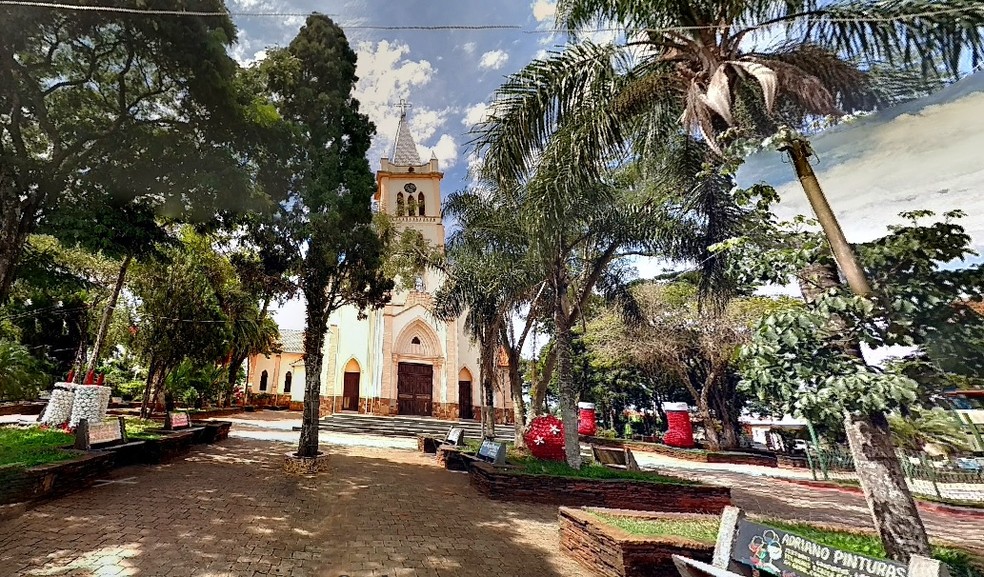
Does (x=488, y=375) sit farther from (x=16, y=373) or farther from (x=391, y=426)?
(x=16, y=373)

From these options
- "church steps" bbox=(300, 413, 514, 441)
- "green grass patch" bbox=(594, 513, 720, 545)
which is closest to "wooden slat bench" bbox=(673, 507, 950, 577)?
"green grass patch" bbox=(594, 513, 720, 545)

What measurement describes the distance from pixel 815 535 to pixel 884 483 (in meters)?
1.88

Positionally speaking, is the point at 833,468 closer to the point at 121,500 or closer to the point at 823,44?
the point at 823,44

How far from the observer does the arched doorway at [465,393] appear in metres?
26.4

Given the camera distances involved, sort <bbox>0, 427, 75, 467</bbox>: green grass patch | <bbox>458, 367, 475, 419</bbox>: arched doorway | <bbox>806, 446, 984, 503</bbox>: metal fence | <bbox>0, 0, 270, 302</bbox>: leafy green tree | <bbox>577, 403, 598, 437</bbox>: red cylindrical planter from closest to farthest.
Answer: <bbox>0, 427, 75, 467</bbox>: green grass patch
<bbox>0, 0, 270, 302</bbox>: leafy green tree
<bbox>806, 446, 984, 503</bbox>: metal fence
<bbox>577, 403, 598, 437</bbox>: red cylindrical planter
<bbox>458, 367, 475, 419</bbox>: arched doorway

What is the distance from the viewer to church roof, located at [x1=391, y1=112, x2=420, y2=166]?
108 ft

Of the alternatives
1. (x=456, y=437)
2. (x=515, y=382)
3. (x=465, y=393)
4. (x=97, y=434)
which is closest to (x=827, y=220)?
(x=515, y=382)

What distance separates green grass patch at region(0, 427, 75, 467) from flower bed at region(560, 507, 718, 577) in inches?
286

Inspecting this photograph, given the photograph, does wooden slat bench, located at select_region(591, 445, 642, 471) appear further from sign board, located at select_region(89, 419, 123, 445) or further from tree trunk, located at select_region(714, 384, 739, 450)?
tree trunk, located at select_region(714, 384, 739, 450)

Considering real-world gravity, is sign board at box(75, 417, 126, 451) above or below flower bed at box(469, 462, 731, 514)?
above

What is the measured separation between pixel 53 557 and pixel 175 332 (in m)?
10.8

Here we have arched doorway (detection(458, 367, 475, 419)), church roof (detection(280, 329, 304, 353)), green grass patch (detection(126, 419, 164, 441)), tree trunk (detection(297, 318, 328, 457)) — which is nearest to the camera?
green grass patch (detection(126, 419, 164, 441))

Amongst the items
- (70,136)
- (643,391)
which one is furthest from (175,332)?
(643,391)

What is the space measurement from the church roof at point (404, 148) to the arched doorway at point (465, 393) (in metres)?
15.8
